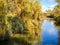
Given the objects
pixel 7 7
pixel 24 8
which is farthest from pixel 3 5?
pixel 24 8

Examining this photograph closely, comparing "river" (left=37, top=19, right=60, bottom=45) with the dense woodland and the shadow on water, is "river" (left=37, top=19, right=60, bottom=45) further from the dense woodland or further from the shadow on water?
the shadow on water

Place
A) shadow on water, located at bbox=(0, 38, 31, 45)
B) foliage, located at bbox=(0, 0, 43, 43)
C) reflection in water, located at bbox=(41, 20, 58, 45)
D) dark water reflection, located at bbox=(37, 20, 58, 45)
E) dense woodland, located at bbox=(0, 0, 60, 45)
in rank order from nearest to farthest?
shadow on water, located at bbox=(0, 38, 31, 45), dense woodland, located at bbox=(0, 0, 60, 45), foliage, located at bbox=(0, 0, 43, 43), dark water reflection, located at bbox=(37, 20, 58, 45), reflection in water, located at bbox=(41, 20, 58, 45)

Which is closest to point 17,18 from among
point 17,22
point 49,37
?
point 17,22

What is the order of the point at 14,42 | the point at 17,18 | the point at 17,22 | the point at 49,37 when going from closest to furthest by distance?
the point at 14,42 < the point at 17,22 < the point at 17,18 < the point at 49,37

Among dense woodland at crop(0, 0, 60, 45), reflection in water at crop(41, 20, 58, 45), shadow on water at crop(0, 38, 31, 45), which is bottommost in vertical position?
reflection in water at crop(41, 20, 58, 45)

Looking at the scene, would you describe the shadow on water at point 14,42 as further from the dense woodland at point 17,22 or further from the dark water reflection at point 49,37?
the dark water reflection at point 49,37

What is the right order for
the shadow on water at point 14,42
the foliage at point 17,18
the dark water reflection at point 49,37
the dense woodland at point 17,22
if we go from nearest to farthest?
the shadow on water at point 14,42
the dense woodland at point 17,22
the foliage at point 17,18
the dark water reflection at point 49,37

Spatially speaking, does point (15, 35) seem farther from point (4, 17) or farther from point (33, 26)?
point (33, 26)

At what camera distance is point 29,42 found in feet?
68.4

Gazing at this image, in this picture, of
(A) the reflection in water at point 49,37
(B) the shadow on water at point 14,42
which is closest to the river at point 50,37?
(A) the reflection in water at point 49,37

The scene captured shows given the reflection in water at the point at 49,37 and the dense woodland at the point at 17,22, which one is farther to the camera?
the reflection in water at the point at 49,37

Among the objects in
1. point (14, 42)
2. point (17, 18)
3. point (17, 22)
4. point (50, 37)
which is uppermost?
point (17, 18)

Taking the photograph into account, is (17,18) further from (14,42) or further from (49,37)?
(14,42)

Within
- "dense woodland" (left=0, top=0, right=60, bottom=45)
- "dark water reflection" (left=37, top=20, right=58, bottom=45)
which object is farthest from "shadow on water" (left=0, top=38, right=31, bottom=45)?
"dark water reflection" (left=37, top=20, right=58, bottom=45)
